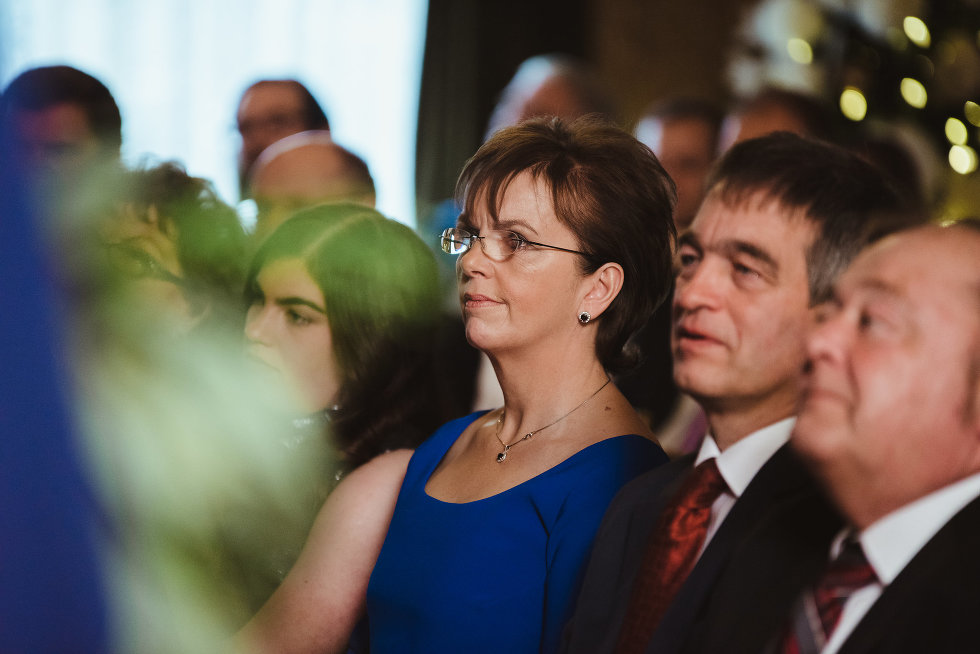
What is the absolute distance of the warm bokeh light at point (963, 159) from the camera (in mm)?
3846

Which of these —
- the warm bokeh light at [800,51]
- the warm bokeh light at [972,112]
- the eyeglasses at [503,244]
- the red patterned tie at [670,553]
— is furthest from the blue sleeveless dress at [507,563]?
the warm bokeh light at [800,51]

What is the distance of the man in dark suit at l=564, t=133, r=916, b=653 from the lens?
4.59ft

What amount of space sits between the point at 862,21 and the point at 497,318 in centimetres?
306

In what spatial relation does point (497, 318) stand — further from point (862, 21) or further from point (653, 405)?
point (862, 21)

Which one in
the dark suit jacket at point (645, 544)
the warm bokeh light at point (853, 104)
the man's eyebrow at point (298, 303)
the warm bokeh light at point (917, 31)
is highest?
the warm bokeh light at point (917, 31)

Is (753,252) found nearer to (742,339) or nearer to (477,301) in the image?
(742,339)

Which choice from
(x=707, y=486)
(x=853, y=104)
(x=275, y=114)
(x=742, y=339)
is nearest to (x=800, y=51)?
(x=853, y=104)

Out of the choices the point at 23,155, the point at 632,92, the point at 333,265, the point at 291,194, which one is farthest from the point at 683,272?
the point at 632,92

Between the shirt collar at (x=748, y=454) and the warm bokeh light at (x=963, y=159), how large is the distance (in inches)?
112

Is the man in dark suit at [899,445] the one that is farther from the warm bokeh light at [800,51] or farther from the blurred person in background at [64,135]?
the warm bokeh light at [800,51]

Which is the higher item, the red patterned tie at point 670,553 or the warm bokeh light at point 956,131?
the warm bokeh light at point 956,131

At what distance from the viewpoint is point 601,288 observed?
179 cm

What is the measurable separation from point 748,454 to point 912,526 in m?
0.37

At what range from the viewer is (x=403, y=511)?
6.14ft
